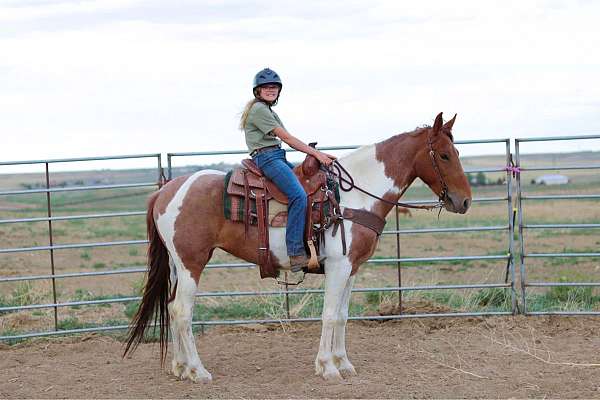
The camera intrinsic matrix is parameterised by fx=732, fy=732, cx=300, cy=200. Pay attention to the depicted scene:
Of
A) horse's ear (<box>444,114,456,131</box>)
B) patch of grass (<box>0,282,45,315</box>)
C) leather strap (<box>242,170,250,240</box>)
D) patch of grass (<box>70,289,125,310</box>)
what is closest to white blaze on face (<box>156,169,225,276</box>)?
leather strap (<box>242,170,250,240</box>)

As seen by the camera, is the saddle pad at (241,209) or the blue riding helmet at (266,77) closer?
the blue riding helmet at (266,77)

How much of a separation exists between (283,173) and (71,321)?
3.93 metres

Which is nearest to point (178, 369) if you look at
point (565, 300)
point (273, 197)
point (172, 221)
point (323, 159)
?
point (172, 221)

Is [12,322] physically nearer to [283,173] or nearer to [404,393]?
[283,173]

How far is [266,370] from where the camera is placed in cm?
661

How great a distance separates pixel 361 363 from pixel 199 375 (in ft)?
4.95

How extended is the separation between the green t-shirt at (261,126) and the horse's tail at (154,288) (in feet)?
3.43

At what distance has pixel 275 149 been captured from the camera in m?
6.28

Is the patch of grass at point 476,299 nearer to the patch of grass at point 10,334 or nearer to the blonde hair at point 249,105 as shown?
the blonde hair at point 249,105

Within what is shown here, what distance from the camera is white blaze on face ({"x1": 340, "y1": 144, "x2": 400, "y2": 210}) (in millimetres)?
6367

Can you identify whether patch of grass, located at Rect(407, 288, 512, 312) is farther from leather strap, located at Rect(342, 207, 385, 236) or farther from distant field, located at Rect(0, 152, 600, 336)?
leather strap, located at Rect(342, 207, 385, 236)

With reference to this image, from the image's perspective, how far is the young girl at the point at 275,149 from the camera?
6086mm

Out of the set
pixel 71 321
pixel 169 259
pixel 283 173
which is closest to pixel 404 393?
pixel 283 173

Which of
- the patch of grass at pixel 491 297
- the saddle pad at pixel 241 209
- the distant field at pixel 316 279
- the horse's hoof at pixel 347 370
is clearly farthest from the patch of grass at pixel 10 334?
the patch of grass at pixel 491 297
